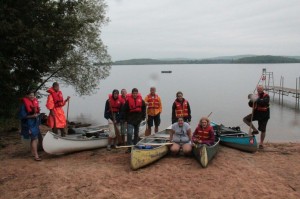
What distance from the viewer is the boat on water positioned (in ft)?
27.4

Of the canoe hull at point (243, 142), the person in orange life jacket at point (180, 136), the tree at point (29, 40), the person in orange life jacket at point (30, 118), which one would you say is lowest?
the canoe hull at point (243, 142)

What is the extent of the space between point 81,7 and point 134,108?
1183 cm

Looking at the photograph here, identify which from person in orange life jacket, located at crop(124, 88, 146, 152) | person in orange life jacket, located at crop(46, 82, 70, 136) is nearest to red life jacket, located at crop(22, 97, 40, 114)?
person in orange life jacket, located at crop(46, 82, 70, 136)

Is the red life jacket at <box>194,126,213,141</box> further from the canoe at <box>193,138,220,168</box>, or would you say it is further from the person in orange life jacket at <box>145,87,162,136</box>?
the person in orange life jacket at <box>145,87,162,136</box>

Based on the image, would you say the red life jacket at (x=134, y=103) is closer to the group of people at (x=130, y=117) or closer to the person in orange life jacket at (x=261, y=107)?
the group of people at (x=130, y=117)

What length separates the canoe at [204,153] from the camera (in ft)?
24.8

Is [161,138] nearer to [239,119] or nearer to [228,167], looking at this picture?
[228,167]

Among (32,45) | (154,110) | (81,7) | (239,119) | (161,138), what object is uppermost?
(81,7)

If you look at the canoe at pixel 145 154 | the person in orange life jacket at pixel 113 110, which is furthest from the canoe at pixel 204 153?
the person in orange life jacket at pixel 113 110

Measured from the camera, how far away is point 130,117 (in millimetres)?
8914

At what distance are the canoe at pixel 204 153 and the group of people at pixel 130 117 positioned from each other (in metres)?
0.24

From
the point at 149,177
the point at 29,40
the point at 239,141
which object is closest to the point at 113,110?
the point at 149,177

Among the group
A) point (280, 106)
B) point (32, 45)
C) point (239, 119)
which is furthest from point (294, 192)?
point (280, 106)

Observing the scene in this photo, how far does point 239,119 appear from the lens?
81.7 feet
